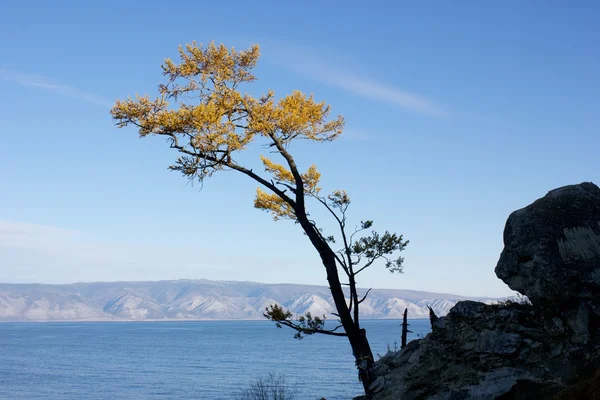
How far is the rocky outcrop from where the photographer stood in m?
12.5

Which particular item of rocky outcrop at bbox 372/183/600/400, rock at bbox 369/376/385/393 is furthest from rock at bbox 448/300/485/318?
rock at bbox 369/376/385/393

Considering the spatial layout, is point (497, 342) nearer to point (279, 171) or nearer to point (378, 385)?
point (378, 385)

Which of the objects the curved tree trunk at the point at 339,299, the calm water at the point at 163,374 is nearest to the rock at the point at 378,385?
the curved tree trunk at the point at 339,299

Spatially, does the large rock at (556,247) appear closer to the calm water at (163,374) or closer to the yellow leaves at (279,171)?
the yellow leaves at (279,171)

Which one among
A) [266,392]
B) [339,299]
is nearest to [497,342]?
[339,299]

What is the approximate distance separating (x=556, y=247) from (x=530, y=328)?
179 centimetres

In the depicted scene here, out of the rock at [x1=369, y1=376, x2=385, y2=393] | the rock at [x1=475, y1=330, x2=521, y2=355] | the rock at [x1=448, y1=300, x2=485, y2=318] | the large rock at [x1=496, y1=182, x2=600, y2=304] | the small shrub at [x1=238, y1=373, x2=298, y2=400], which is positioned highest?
the large rock at [x1=496, y1=182, x2=600, y2=304]

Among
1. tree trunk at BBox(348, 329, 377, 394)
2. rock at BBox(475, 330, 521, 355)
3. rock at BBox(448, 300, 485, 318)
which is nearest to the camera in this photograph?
rock at BBox(475, 330, 521, 355)

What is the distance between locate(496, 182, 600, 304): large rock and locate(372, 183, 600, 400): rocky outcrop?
2 centimetres

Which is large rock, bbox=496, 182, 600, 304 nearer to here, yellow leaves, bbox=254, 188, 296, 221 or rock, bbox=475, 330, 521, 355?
rock, bbox=475, 330, 521, 355

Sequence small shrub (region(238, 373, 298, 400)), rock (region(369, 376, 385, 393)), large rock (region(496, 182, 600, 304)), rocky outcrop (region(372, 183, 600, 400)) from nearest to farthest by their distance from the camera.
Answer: rocky outcrop (region(372, 183, 600, 400)) < large rock (region(496, 182, 600, 304)) < rock (region(369, 376, 385, 393)) < small shrub (region(238, 373, 298, 400))

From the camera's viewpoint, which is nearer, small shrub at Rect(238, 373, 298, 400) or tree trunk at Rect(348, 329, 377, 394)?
tree trunk at Rect(348, 329, 377, 394)

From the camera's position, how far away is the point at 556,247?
44.5 ft

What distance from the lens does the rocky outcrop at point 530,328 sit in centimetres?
A: 1245
